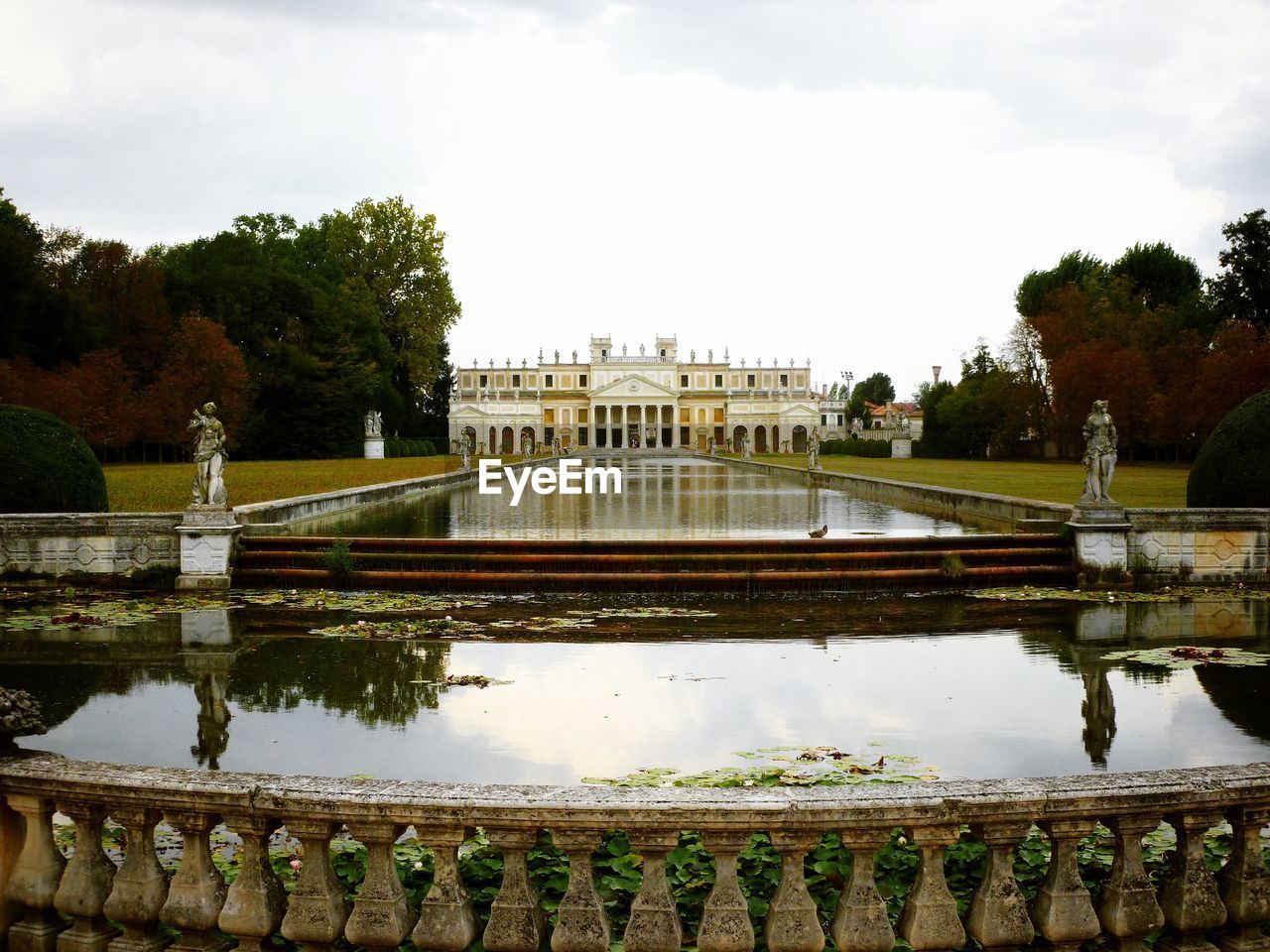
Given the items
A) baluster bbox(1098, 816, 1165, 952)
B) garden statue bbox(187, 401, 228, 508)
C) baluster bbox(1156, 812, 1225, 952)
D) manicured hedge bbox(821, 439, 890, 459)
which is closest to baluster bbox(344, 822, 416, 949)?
baluster bbox(1098, 816, 1165, 952)

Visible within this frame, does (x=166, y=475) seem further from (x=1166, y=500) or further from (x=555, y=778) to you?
(x=555, y=778)

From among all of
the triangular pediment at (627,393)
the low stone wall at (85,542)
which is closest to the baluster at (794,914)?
the low stone wall at (85,542)

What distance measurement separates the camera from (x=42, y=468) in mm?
12648

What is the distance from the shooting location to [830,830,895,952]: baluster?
106 inches

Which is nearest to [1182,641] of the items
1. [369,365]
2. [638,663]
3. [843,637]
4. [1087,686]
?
[1087,686]

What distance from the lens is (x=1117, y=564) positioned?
11.7 metres

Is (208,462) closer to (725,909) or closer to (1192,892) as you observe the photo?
(725,909)

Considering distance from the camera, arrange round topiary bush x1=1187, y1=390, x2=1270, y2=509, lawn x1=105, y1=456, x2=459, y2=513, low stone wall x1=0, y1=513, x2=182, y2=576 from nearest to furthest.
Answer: low stone wall x1=0, y1=513, x2=182, y2=576 < round topiary bush x1=1187, y1=390, x2=1270, y2=509 < lawn x1=105, y1=456, x2=459, y2=513

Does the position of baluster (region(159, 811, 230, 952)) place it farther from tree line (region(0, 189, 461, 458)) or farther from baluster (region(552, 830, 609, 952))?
tree line (region(0, 189, 461, 458))

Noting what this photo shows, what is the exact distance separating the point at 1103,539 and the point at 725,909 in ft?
33.8

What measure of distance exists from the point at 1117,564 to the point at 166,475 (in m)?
25.0

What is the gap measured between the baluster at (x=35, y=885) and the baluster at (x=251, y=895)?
56cm

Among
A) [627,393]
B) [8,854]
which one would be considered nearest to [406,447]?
[627,393]

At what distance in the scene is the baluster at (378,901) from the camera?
8.93 ft
